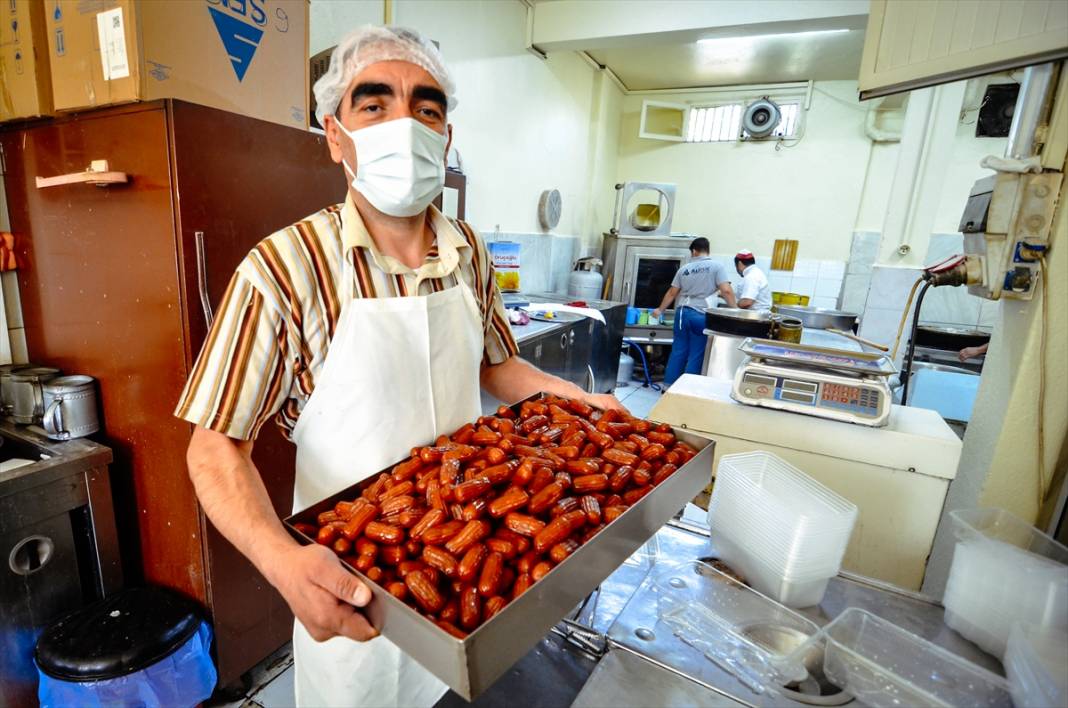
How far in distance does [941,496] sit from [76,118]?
2.91 m

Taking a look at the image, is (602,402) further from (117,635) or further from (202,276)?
(117,635)

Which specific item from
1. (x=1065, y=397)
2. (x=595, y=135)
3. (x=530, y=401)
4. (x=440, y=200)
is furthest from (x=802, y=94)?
(x=530, y=401)

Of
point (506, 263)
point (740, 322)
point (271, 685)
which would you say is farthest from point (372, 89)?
point (506, 263)

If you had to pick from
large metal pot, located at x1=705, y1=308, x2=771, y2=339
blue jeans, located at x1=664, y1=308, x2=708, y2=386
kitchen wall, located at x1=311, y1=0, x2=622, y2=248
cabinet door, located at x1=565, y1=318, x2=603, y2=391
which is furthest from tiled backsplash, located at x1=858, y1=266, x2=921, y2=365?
kitchen wall, located at x1=311, y1=0, x2=622, y2=248

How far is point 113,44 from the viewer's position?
1.53 meters

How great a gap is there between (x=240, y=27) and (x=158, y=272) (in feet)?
2.80

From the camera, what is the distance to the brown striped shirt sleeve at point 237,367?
3.21 ft

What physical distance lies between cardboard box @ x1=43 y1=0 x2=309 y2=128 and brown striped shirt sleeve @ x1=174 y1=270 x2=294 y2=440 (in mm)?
1002

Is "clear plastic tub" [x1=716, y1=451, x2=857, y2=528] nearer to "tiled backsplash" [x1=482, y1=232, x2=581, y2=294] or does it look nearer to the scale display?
the scale display

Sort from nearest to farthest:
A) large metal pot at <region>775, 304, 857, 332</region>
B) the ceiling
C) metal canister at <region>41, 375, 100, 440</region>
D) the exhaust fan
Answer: metal canister at <region>41, 375, 100, 440</region> < large metal pot at <region>775, 304, 857, 332</region> < the ceiling < the exhaust fan

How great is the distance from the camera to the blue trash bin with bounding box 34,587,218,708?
5.17 feet

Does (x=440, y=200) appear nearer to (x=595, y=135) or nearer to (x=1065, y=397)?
(x=1065, y=397)

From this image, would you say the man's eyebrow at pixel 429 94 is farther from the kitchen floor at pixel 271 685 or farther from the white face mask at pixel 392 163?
the kitchen floor at pixel 271 685

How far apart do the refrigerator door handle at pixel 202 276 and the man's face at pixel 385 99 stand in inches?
26.2
